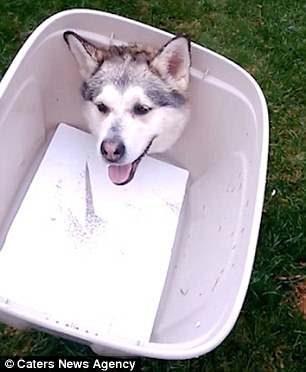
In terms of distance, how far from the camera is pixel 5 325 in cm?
178

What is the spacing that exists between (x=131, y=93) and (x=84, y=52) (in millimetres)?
180

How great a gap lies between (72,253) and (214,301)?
0.49m

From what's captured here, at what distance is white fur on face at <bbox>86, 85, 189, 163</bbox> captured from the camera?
1.80 meters

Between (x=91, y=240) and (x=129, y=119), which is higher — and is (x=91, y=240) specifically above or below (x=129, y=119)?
below

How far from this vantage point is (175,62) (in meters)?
1.87

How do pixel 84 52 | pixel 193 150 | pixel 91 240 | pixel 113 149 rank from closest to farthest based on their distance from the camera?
pixel 113 149 < pixel 84 52 < pixel 91 240 < pixel 193 150

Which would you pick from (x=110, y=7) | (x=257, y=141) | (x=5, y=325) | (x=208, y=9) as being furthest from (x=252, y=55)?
(x=5, y=325)

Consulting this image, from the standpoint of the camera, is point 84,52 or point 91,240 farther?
point 91,240

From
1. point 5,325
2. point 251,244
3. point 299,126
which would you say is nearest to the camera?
point 251,244

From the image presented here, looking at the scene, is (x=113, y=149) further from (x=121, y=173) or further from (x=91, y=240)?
(x=91, y=240)

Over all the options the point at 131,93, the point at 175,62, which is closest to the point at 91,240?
the point at 131,93

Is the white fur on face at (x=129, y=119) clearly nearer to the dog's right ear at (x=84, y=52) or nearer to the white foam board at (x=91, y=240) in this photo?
the dog's right ear at (x=84, y=52)

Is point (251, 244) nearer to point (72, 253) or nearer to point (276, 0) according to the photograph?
point (72, 253)

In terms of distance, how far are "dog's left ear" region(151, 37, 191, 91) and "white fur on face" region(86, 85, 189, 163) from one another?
0.25 feet
